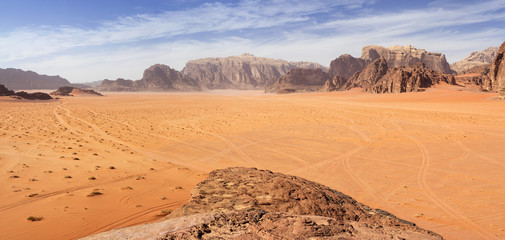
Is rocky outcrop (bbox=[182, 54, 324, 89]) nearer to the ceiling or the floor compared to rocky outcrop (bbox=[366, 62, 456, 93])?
nearer to the ceiling

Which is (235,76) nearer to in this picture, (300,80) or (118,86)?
(300,80)

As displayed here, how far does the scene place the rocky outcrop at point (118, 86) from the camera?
133125 millimetres

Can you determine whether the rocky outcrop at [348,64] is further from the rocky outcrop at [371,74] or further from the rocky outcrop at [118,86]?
the rocky outcrop at [118,86]

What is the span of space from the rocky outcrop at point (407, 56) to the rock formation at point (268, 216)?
127 meters

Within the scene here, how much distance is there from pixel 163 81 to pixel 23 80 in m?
69.9

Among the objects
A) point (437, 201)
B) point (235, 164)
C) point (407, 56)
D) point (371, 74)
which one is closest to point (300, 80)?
point (371, 74)

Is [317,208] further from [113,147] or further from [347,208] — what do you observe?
[113,147]

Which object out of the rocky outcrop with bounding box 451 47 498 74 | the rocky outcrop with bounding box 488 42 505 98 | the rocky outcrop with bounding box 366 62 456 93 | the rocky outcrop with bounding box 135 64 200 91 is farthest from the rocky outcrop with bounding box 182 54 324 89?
the rocky outcrop with bounding box 488 42 505 98

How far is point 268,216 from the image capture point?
321cm

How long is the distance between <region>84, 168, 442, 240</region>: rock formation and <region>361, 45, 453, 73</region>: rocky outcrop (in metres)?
127

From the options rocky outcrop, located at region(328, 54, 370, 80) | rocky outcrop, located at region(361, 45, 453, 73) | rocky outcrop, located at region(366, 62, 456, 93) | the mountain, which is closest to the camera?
rocky outcrop, located at region(366, 62, 456, 93)

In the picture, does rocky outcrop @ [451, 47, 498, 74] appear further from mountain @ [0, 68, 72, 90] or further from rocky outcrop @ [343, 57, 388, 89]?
mountain @ [0, 68, 72, 90]

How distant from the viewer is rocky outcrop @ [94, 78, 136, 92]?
437ft

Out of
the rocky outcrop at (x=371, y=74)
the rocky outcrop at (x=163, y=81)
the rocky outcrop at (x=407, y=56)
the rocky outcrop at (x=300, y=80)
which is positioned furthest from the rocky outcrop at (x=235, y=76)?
the rocky outcrop at (x=371, y=74)
